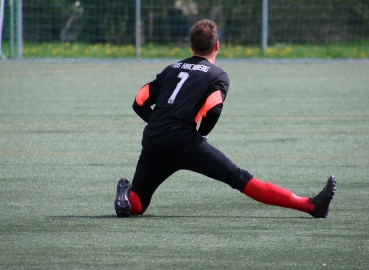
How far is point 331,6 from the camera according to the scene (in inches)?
1081

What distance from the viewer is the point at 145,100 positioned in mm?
5363

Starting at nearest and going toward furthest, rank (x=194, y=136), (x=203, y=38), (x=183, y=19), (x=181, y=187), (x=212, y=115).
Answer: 1. (x=212, y=115)
2. (x=194, y=136)
3. (x=203, y=38)
4. (x=181, y=187)
5. (x=183, y=19)

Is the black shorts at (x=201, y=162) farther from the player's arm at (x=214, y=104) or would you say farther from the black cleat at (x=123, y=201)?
the black cleat at (x=123, y=201)

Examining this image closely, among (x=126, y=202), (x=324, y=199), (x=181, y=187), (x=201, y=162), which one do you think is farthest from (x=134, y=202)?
(x=324, y=199)

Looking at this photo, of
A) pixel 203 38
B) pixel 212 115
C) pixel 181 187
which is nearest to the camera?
pixel 212 115

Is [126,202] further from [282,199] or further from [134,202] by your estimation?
[282,199]

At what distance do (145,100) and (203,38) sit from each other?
0.60 meters

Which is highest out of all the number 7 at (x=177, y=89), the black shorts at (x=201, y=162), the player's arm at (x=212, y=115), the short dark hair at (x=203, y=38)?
the short dark hair at (x=203, y=38)

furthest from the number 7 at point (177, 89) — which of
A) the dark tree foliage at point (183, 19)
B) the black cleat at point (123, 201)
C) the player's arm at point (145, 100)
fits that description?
the dark tree foliage at point (183, 19)

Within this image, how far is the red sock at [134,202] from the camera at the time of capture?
5355 millimetres

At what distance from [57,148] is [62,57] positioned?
55.8 feet

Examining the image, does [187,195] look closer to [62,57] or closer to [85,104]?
[85,104]

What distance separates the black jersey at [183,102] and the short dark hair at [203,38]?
10 cm

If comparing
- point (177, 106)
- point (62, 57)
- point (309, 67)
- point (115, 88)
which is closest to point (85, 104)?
point (115, 88)
